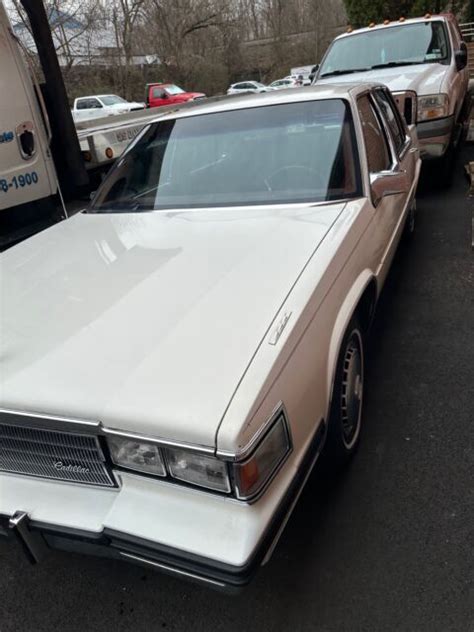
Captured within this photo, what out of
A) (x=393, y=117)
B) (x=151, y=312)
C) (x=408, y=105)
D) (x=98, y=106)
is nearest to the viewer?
(x=151, y=312)

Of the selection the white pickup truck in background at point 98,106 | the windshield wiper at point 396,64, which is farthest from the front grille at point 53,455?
the white pickup truck in background at point 98,106

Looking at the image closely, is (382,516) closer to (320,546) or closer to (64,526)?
(320,546)

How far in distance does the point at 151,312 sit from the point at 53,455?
622 millimetres

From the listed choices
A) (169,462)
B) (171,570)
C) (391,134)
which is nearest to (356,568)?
(171,570)

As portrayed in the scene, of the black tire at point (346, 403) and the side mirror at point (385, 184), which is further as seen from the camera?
the side mirror at point (385, 184)

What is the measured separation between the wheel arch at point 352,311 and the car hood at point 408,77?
3963 mm

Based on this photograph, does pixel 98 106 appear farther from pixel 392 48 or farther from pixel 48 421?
pixel 48 421

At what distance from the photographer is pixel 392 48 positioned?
22.5 ft

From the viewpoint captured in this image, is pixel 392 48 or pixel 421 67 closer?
pixel 421 67

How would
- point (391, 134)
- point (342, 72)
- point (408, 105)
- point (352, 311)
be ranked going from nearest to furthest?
point (352, 311) → point (391, 134) → point (408, 105) → point (342, 72)

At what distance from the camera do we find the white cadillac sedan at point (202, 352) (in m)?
1.49

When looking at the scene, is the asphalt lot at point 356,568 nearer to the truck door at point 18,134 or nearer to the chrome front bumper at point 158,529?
the chrome front bumper at point 158,529

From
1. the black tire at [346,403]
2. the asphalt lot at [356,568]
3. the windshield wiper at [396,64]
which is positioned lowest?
the asphalt lot at [356,568]

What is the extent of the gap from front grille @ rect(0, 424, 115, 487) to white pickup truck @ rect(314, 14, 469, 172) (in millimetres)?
5199
